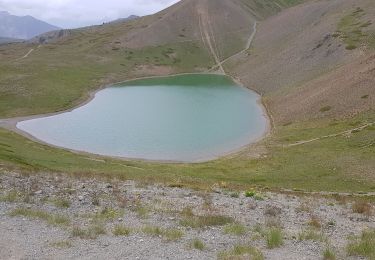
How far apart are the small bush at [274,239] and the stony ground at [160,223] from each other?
57mm

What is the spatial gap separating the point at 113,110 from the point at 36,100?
20929 millimetres

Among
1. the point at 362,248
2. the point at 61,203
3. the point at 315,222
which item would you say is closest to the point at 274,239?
the point at 362,248

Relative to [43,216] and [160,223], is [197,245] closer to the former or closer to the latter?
[160,223]

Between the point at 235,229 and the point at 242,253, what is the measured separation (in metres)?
3.34

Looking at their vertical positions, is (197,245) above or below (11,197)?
below

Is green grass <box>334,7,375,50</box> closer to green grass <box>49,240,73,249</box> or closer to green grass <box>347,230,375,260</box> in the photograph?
green grass <box>347,230,375,260</box>

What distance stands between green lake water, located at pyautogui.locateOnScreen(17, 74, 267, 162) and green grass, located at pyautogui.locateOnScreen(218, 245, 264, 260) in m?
50.2

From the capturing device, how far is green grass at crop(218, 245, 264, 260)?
58.4 ft

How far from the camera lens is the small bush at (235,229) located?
21.4m

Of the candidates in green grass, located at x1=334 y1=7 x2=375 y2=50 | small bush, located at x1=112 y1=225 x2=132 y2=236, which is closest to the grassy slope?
small bush, located at x1=112 y1=225 x2=132 y2=236

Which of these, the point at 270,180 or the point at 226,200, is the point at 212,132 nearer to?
the point at 270,180

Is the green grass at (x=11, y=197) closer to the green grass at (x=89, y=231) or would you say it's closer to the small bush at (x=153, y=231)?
the green grass at (x=89, y=231)

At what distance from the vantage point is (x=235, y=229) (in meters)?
21.7

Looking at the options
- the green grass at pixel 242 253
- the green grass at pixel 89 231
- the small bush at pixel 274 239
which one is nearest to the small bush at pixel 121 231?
the green grass at pixel 89 231
